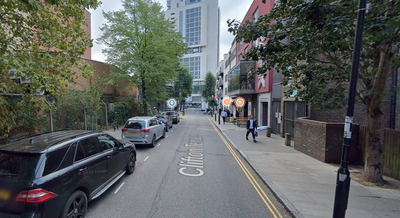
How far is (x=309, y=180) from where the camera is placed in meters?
6.01

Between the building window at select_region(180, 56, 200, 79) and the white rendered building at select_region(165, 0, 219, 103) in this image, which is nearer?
the white rendered building at select_region(165, 0, 219, 103)

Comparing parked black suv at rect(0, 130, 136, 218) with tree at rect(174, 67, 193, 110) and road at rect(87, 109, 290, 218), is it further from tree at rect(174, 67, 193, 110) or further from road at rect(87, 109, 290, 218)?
tree at rect(174, 67, 193, 110)

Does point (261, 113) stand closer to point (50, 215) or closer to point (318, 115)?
point (318, 115)

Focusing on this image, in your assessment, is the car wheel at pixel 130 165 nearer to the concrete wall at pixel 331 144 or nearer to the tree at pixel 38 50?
the tree at pixel 38 50

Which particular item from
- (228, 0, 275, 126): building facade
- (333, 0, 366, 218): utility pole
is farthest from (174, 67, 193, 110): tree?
(333, 0, 366, 218): utility pole

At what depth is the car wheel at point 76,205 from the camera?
10.7ft

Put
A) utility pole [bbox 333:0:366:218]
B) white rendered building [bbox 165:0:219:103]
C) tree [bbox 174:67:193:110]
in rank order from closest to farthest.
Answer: utility pole [bbox 333:0:366:218] → tree [bbox 174:67:193:110] → white rendered building [bbox 165:0:219:103]

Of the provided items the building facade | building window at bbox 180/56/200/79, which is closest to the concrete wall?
the building facade

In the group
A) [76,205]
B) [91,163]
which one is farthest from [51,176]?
[91,163]

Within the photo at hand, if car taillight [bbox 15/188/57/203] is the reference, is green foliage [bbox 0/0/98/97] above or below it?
above

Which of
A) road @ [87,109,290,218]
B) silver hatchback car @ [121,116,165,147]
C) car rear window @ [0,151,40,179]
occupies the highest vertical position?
car rear window @ [0,151,40,179]

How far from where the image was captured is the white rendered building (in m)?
79.6

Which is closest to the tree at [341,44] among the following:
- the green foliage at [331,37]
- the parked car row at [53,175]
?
the green foliage at [331,37]

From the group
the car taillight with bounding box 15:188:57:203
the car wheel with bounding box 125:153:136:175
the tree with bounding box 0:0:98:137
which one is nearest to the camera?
the car taillight with bounding box 15:188:57:203
